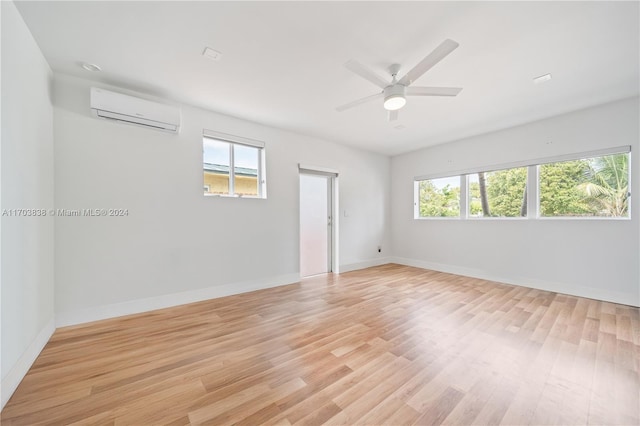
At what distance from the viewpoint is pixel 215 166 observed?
137 inches

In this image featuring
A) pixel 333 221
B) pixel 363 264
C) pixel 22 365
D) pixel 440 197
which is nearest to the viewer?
pixel 22 365

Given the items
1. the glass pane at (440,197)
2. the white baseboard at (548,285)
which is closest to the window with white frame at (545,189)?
the glass pane at (440,197)

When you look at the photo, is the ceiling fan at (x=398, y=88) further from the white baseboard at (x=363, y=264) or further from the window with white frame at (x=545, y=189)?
the white baseboard at (x=363, y=264)

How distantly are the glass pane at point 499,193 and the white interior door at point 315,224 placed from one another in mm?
2891

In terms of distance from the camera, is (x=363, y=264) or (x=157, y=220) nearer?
(x=157, y=220)

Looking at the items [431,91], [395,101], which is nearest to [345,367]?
[395,101]

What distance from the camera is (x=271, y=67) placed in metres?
2.35

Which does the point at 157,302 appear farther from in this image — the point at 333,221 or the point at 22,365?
the point at 333,221

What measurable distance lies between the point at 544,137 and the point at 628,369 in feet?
10.9

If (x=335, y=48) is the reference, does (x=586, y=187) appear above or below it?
below

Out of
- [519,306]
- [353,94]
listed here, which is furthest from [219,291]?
[519,306]

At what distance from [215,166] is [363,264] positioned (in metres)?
3.67

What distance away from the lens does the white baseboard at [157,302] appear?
8.12 ft

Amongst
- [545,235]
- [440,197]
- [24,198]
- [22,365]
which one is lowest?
[22,365]
